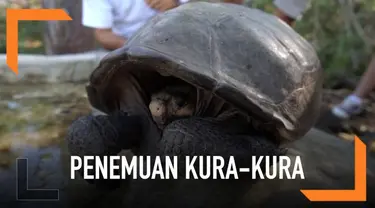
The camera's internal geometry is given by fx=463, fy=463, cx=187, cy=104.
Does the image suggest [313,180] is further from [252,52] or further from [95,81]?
[95,81]

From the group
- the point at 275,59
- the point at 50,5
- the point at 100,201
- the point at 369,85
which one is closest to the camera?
the point at 275,59

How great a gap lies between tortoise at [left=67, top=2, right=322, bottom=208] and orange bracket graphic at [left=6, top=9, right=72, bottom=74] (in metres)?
1.07

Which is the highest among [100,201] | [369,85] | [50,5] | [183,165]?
[50,5]

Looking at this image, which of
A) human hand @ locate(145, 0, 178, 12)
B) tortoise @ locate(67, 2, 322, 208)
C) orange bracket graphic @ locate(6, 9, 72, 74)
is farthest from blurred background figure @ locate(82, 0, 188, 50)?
tortoise @ locate(67, 2, 322, 208)

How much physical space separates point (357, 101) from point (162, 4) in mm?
1244

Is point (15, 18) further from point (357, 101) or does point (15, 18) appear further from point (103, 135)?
point (357, 101)

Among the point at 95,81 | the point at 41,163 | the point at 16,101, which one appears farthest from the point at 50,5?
the point at 95,81

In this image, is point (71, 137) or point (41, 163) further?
point (41, 163)

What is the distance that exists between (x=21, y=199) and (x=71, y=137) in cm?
28

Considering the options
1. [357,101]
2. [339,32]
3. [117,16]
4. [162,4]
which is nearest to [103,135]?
[162,4]

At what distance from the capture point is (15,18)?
2.32 m

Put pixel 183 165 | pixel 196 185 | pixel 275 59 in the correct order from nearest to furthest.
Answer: pixel 183 165 < pixel 275 59 < pixel 196 185

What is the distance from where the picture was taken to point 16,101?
273 centimetres

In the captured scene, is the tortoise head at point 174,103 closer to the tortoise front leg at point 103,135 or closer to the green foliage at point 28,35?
the tortoise front leg at point 103,135
